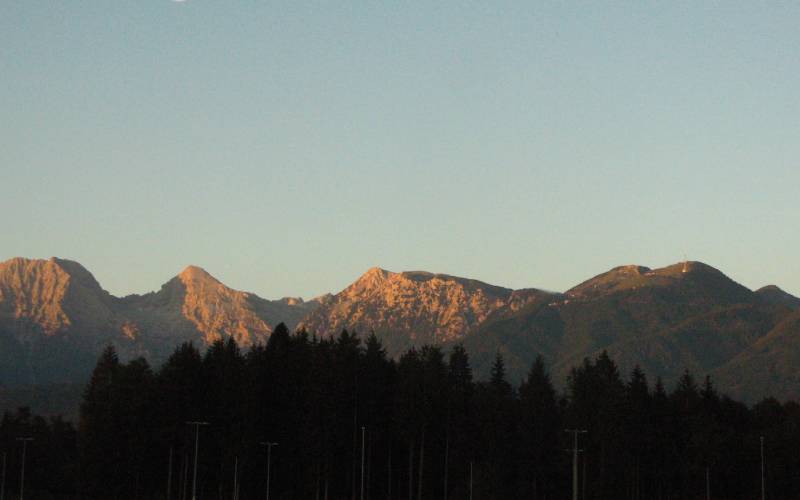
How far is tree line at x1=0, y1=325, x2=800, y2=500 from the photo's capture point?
481 ft

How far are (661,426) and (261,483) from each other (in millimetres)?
55461

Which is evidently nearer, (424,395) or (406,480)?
(424,395)

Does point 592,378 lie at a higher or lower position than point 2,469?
higher

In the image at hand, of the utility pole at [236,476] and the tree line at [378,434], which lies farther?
the tree line at [378,434]

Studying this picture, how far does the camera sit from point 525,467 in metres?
161

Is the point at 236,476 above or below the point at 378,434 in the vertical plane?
below

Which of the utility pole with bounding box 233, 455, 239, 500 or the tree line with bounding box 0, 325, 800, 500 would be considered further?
the tree line with bounding box 0, 325, 800, 500

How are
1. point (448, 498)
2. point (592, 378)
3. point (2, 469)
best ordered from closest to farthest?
point (448, 498) → point (592, 378) → point (2, 469)

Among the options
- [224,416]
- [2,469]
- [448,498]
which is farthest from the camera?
[2,469]

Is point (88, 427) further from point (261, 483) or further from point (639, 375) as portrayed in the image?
point (639, 375)

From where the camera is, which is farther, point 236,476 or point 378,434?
point 378,434

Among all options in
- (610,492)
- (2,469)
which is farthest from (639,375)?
(2,469)

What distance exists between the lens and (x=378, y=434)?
498 ft

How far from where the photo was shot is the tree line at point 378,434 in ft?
481
